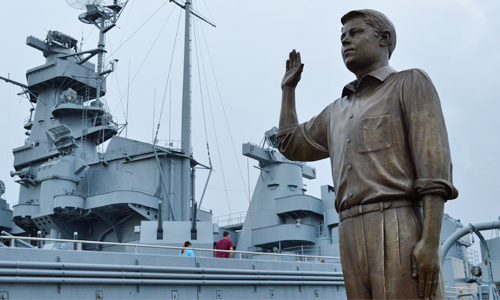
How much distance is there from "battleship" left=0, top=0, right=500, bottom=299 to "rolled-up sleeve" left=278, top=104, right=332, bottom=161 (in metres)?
4.55

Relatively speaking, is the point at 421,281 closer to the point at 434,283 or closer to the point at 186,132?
the point at 434,283

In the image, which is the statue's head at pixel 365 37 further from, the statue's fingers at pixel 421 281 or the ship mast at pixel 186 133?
the ship mast at pixel 186 133

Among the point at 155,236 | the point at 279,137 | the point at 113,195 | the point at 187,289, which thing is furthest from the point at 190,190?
the point at 279,137

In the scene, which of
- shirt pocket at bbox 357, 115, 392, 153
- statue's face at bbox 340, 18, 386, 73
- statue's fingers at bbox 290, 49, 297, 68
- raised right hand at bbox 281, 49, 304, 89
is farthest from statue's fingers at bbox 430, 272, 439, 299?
statue's fingers at bbox 290, 49, 297, 68

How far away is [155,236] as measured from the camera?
54.2ft

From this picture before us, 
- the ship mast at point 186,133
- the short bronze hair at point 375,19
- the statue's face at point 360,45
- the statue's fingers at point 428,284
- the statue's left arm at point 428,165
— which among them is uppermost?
the ship mast at point 186,133

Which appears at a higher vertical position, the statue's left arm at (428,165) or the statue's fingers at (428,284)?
the statue's left arm at (428,165)

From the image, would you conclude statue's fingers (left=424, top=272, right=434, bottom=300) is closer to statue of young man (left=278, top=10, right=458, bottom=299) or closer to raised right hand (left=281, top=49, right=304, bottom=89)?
statue of young man (left=278, top=10, right=458, bottom=299)

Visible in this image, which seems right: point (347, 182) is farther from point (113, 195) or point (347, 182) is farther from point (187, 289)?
point (113, 195)

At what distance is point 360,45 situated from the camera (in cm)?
262

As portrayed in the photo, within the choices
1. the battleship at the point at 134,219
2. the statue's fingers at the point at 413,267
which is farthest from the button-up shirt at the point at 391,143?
the battleship at the point at 134,219

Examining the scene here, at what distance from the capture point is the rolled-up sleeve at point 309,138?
2.90 metres

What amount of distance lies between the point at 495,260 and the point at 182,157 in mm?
12718

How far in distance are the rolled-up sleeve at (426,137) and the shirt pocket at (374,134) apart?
0.30 ft
